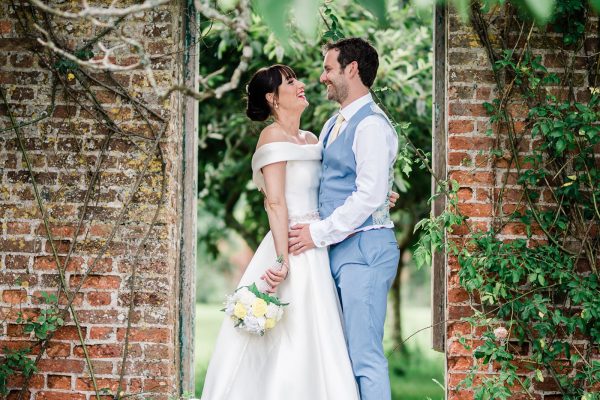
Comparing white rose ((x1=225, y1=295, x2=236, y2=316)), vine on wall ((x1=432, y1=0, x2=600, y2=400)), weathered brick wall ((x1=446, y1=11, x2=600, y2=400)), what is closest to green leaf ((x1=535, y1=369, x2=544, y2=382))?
vine on wall ((x1=432, y1=0, x2=600, y2=400))

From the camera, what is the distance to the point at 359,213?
3418 millimetres

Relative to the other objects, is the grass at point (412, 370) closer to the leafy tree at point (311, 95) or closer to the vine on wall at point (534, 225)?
the vine on wall at point (534, 225)

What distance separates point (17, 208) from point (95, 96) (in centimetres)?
67

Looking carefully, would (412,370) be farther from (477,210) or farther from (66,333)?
(66,333)

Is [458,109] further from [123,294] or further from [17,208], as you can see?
[17,208]

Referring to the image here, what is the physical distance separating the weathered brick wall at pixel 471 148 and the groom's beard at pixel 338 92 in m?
0.59

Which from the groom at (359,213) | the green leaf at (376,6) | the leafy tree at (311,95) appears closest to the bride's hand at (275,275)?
the groom at (359,213)

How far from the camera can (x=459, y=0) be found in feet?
3.71

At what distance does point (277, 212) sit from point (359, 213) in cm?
37

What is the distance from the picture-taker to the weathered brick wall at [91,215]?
12.9ft

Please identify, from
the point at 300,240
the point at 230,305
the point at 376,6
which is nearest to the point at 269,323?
the point at 230,305

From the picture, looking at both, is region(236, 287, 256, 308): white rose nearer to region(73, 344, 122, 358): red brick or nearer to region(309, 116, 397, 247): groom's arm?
region(309, 116, 397, 247): groom's arm

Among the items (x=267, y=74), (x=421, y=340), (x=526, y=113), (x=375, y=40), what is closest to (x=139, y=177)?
(x=267, y=74)

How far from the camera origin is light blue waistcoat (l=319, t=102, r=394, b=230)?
351cm
